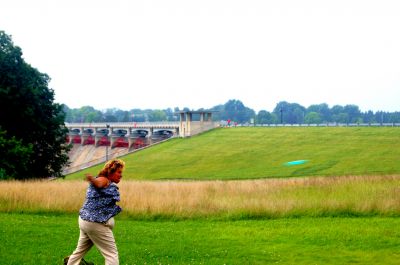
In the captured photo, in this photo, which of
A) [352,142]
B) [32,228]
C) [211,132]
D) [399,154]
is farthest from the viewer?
[211,132]

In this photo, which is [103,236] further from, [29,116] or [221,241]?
[29,116]

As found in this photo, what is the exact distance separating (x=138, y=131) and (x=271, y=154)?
187ft

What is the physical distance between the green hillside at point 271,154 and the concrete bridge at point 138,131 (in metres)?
5.37

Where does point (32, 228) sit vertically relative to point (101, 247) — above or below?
below

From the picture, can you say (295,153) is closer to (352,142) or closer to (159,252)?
(352,142)

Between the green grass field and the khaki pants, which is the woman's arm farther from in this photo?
the green grass field

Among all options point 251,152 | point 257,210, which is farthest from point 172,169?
point 257,210

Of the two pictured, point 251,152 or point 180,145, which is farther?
point 180,145

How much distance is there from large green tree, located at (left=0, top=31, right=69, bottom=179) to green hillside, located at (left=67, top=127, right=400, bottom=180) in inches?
559

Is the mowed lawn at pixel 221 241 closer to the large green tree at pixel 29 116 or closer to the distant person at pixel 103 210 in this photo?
the distant person at pixel 103 210

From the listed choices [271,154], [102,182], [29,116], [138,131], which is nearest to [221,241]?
[102,182]

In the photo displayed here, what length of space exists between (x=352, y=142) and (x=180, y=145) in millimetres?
28053

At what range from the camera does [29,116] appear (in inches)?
1548

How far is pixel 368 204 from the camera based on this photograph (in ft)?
60.6
